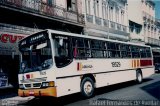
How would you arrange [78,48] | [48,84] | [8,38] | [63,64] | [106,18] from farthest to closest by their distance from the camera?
[106,18], [8,38], [78,48], [63,64], [48,84]

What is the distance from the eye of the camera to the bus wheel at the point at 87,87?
422 inches

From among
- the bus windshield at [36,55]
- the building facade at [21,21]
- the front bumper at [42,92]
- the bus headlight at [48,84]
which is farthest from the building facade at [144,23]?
the bus headlight at [48,84]

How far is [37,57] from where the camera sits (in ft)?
31.5

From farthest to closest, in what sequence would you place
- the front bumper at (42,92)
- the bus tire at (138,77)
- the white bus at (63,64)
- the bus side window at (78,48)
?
the bus tire at (138,77)
the bus side window at (78,48)
the white bus at (63,64)
the front bumper at (42,92)

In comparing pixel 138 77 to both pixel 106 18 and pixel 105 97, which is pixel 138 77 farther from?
pixel 106 18

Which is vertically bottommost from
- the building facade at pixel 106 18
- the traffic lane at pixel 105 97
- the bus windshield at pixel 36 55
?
the traffic lane at pixel 105 97

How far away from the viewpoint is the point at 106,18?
88.9 ft

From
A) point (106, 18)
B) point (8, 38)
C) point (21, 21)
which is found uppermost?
point (106, 18)

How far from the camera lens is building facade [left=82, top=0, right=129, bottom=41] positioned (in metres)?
23.4

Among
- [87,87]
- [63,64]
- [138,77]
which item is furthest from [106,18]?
[63,64]

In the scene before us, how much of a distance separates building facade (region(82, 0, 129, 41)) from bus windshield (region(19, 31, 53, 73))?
12659 mm

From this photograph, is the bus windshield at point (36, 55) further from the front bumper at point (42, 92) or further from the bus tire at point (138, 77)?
the bus tire at point (138, 77)

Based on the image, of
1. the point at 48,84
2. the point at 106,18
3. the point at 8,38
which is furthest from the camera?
the point at 106,18

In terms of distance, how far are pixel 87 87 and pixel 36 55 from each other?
9.62 ft
